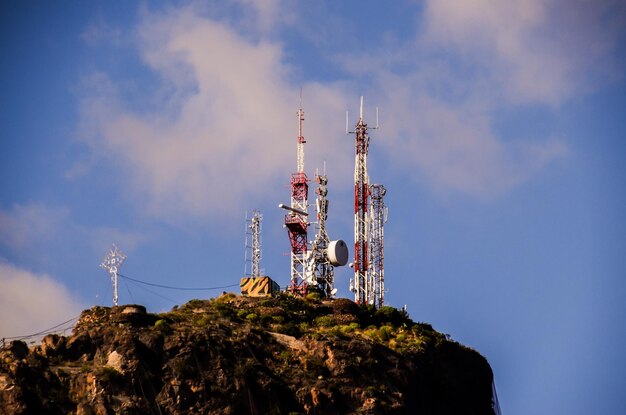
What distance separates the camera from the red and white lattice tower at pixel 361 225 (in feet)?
490

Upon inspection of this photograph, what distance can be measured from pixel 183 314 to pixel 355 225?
27.3m

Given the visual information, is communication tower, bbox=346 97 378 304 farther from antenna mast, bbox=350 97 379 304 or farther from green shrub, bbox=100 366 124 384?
green shrub, bbox=100 366 124 384

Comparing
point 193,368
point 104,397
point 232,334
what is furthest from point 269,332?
point 104,397

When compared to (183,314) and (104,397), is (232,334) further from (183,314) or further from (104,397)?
(104,397)

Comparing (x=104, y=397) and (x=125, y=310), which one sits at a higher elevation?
(x=125, y=310)

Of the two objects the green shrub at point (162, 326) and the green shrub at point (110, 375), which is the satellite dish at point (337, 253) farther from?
the green shrub at point (110, 375)

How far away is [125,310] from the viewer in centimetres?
12094

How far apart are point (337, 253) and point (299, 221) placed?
16.4 ft

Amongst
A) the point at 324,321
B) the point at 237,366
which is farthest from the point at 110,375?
the point at 324,321

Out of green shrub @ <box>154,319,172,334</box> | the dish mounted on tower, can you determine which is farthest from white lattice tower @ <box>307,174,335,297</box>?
green shrub @ <box>154,319,172,334</box>

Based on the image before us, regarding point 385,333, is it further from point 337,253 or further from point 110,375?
point 110,375

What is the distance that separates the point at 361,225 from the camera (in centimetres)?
15050

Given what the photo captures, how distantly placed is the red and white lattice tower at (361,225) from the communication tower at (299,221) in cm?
515

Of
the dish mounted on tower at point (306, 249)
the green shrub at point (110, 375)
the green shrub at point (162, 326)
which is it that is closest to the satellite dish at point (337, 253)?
the dish mounted on tower at point (306, 249)
